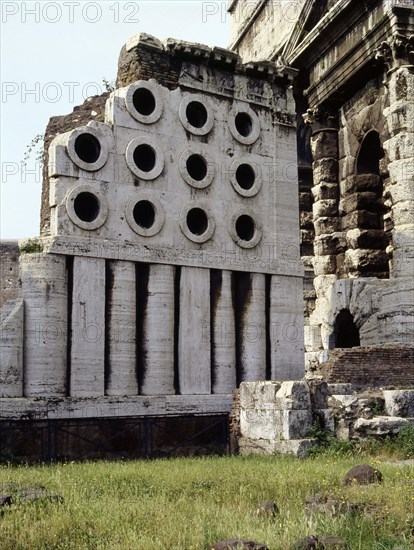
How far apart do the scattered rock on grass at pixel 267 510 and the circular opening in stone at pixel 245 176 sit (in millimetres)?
9305

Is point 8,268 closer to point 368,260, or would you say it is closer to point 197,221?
point 197,221

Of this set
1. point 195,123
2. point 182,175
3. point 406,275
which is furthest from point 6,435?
Result: point 406,275

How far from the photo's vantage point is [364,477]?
9156mm

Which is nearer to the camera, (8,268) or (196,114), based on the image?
(196,114)

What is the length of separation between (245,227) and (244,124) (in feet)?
7.26

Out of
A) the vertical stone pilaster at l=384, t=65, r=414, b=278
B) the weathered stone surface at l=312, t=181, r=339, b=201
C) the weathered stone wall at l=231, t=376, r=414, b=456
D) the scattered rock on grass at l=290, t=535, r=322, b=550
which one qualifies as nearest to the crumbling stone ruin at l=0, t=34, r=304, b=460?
the weathered stone wall at l=231, t=376, r=414, b=456

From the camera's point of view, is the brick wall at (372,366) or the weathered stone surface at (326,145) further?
the weathered stone surface at (326,145)

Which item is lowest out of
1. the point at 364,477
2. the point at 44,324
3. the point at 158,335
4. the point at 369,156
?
the point at 364,477

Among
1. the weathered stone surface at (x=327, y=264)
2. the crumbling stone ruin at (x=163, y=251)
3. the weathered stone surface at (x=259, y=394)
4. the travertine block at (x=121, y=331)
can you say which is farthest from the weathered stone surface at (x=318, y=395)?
the weathered stone surface at (x=327, y=264)

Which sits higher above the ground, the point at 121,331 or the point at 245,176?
the point at 245,176

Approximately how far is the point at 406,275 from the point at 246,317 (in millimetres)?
5970

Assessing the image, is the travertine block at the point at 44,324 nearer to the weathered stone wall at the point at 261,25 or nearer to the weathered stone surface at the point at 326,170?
the weathered stone surface at the point at 326,170

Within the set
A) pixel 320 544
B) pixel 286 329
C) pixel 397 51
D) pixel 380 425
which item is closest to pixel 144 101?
pixel 286 329

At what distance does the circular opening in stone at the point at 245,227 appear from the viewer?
1605cm
